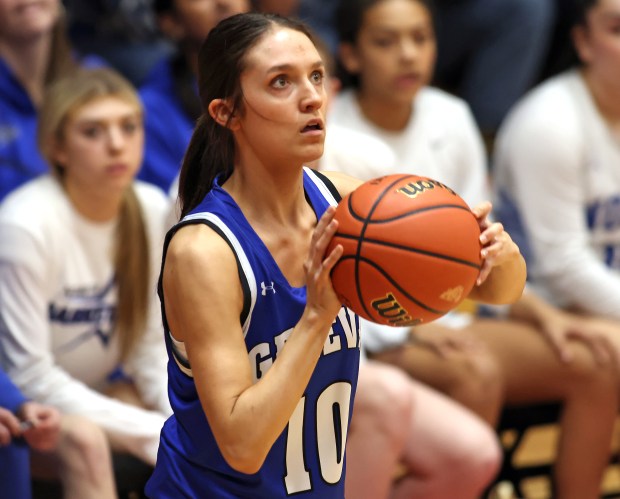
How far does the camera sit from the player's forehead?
7.15 feet

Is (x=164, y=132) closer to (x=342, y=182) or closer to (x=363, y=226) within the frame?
(x=342, y=182)

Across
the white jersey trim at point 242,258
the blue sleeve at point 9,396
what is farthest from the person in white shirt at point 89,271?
the white jersey trim at point 242,258

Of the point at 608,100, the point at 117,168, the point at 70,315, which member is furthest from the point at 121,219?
the point at 608,100

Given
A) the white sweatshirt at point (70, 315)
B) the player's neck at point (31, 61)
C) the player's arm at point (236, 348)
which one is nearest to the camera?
the player's arm at point (236, 348)

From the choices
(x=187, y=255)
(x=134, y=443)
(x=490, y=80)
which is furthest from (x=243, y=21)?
(x=490, y=80)

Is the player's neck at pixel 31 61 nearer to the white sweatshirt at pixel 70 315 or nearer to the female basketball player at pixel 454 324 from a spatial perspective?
the white sweatshirt at pixel 70 315

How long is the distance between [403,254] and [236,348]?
0.35 meters

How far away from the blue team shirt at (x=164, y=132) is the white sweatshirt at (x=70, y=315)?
57 centimetres

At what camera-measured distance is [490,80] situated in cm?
554

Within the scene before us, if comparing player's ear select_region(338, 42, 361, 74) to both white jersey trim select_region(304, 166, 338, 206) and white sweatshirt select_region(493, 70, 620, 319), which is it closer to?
white sweatshirt select_region(493, 70, 620, 319)

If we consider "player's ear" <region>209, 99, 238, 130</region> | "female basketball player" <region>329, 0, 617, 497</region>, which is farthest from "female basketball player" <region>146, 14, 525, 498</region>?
"female basketball player" <region>329, 0, 617, 497</region>

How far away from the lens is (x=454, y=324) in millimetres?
4238

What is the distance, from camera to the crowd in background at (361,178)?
3.47m

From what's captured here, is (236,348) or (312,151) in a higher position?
(312,151)
